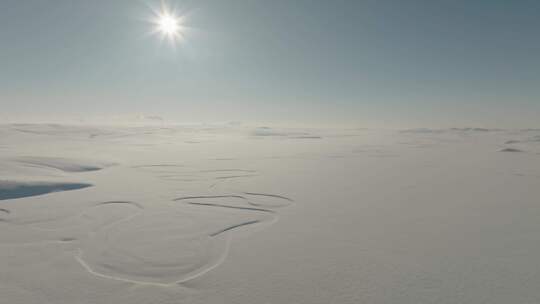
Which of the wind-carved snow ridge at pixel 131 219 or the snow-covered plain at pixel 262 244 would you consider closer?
the snow-covered plain at pixel 262 244

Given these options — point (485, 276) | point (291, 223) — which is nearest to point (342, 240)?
point (291, 223)

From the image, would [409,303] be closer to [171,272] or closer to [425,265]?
[425,265]

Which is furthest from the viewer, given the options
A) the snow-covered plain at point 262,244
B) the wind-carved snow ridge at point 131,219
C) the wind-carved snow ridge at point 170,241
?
the wind-carved snow ridge at point 131,219

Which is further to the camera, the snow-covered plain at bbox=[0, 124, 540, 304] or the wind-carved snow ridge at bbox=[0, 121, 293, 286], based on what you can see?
the wind-carved snow ridge at bbox=[0, 121, 293, 286]

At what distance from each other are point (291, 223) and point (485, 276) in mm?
2568

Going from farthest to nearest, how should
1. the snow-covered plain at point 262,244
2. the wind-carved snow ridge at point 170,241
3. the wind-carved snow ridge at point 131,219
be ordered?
1. the wind-carved snow ridge at point 131,219
2. the wind-carved snow ridge at point 170,241
3. the snow-covered plain at point 262,244

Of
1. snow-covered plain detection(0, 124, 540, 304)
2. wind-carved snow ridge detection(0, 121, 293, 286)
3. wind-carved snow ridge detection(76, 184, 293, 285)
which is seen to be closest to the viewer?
snow-covered plain detection(0, 124, 540, 304)

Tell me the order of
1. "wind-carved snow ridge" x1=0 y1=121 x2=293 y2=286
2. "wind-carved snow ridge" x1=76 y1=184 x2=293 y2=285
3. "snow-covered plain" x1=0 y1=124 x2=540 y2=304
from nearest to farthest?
"snow-covered plain" x1=0 y1=124 x2=540 y2=304
"wind-carved snow ridge" x1=76 y1=184 x2=293 y2=285
"wind-carved snow ridge" x1=0 y1=121 x2=293 y2=286

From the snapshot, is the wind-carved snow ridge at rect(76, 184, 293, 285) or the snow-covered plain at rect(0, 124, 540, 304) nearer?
the snow-covered plain at rect(0, 124, 540, 304)

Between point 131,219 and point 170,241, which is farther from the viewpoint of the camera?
point 131,219

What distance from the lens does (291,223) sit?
440cm

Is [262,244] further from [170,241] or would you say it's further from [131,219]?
[131,219]

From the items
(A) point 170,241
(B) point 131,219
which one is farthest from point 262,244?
(B) point 131,219

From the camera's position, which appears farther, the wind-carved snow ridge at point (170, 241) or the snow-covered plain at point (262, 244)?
the wind-carved snow ridge at point (170, 241)
